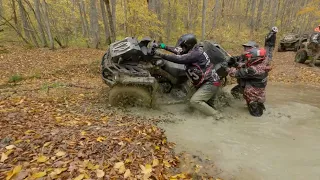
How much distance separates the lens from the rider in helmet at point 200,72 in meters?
5.07

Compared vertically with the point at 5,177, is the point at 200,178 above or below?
below

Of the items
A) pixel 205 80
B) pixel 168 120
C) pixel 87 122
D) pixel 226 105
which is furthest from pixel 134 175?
pixel 226 105

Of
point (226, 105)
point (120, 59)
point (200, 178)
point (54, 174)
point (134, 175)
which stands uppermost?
point (120, 59)

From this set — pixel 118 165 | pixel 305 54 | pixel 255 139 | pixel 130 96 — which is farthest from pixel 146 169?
pixel 305 54

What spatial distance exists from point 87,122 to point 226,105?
335 cm

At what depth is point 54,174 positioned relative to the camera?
2496 mm

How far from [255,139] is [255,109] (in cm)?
123

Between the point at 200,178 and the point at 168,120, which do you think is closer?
→ the point at 200,178

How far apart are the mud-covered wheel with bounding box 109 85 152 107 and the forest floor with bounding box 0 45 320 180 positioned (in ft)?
0.73

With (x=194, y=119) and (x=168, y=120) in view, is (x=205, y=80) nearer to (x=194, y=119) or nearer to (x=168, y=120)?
(x=194, y=119)

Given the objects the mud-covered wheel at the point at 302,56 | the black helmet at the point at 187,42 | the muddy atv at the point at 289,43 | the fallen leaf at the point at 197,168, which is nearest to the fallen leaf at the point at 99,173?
the fallen leaf at the point at 197,168

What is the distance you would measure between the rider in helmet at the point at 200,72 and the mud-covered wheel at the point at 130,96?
3.16 ft

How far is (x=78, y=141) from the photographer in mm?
3236

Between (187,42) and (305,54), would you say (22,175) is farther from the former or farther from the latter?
(305,54)
